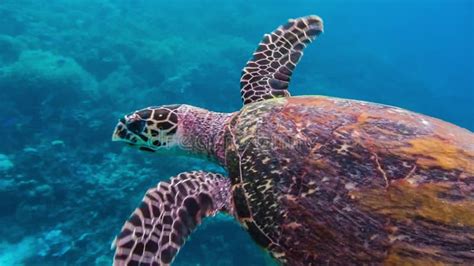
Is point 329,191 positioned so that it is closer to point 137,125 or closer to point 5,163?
point 137,125

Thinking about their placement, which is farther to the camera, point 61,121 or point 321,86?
point 321,86

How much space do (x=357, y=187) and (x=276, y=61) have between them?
277cm

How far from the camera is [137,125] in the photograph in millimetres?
3820

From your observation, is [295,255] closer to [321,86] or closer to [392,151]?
[392,151]

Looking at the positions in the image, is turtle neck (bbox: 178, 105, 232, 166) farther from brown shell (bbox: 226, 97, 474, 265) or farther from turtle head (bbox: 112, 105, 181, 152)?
brown shell (bbox: 226, 97, 474, 265)

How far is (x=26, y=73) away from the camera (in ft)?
37.8

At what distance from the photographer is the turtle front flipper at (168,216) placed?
265 centimetres

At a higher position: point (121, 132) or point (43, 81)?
point (43, 81)

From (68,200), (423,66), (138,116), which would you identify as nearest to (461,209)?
(138,116)

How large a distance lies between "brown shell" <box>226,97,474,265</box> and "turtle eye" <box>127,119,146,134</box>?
1.29 m

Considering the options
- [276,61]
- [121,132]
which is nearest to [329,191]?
[121,132]

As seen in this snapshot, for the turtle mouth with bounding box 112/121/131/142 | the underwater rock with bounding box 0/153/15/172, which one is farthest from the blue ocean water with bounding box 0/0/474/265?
the turtle mouth with bounding box 112/121/131/142

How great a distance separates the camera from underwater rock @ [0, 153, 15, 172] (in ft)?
27.2

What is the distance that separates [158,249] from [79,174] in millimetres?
6786
